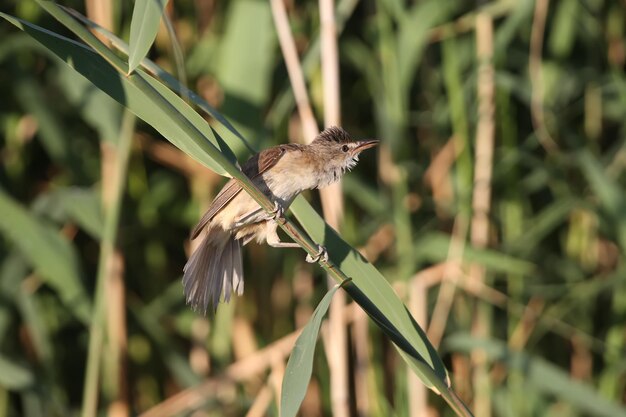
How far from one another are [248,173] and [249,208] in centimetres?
14

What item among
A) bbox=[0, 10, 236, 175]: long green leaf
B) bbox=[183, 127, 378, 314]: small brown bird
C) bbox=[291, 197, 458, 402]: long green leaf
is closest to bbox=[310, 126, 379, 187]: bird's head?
bbox=[183, 127, 378, 314]: small brown bird

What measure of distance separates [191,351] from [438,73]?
162 centimetres

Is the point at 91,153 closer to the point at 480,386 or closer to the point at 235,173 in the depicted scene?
the point at 480,386

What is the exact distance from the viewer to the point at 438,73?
12.8 ft

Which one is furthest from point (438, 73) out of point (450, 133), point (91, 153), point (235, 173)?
point (235, 173)

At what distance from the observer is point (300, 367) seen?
1.68m

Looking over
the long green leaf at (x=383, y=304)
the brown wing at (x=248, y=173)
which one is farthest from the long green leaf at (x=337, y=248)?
the brown wing at (x=248, y=173)

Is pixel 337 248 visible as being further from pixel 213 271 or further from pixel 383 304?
pixel 213 271

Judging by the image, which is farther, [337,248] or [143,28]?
[337,248]

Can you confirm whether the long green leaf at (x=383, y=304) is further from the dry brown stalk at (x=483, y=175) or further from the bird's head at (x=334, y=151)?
the dry brown stalk at (x=483, y=175)

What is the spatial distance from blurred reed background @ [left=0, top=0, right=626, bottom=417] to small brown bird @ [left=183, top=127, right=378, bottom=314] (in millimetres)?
311

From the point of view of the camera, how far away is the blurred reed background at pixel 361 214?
326 centimetres

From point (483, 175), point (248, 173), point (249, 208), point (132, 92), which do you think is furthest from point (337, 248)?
point (483, 175)

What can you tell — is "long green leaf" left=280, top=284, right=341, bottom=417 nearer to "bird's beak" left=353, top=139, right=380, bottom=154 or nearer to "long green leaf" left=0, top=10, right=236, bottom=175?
"long green leaf" left=0, top=10, right=236, bottom=175
